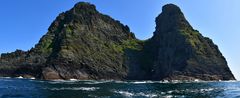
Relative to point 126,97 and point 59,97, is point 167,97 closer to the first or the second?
point 126,97

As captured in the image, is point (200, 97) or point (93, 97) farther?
point (200, 97)

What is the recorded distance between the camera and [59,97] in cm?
7138

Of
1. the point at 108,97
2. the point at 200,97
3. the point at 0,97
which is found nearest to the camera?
the point at 0,97

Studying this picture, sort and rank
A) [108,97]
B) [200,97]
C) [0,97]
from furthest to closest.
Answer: [200,97] < [108,97] < [0,97]

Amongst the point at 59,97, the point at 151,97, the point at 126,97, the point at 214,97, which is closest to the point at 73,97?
the point at 59,97

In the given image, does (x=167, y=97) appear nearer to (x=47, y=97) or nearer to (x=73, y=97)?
(x=73, y=97)

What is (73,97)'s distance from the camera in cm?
7262

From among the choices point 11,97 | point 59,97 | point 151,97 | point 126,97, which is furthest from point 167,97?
point 11,97

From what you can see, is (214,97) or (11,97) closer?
(11,97)

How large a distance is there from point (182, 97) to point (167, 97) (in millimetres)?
3615

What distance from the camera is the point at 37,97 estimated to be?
232 ft

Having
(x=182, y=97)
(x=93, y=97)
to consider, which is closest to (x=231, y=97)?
(x=182, y=97)

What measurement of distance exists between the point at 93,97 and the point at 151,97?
40.2 ft

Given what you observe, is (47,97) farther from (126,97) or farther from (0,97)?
(126,97)
